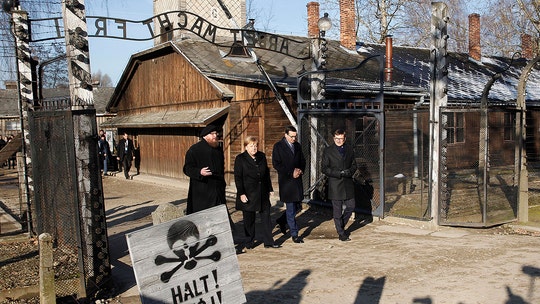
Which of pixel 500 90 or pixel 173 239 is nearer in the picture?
pixel 173 239

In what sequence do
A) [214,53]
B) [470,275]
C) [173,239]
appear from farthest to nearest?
1. [214,53]
2. [470,275]
3. [173,239]

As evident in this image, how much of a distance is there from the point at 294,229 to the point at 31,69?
17.4ft

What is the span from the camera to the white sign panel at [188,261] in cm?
394

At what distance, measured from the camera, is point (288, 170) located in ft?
30.4

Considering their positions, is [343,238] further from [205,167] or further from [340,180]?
[205,167]

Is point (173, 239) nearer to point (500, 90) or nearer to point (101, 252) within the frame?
point (101, 252)

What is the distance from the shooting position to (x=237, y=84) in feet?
57.7

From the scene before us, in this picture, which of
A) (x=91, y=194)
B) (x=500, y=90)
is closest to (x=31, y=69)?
(x=91, y=194)

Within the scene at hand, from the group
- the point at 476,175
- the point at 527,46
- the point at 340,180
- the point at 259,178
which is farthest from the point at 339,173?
the point at 527,46

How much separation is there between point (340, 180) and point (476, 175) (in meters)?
8.22

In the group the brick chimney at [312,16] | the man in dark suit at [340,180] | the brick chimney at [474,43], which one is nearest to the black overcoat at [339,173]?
the man in dark suit at [340,180]

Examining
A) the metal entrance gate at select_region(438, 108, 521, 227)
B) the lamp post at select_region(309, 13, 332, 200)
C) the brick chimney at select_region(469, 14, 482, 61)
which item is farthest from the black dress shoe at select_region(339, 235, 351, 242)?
the brick chimney at select_region(469, 14, 482, 61)

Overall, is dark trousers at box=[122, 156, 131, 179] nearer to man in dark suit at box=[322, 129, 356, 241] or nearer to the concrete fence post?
man in dark suit at box=[322, 129, 356, 241]

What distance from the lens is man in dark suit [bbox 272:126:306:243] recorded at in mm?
9094
